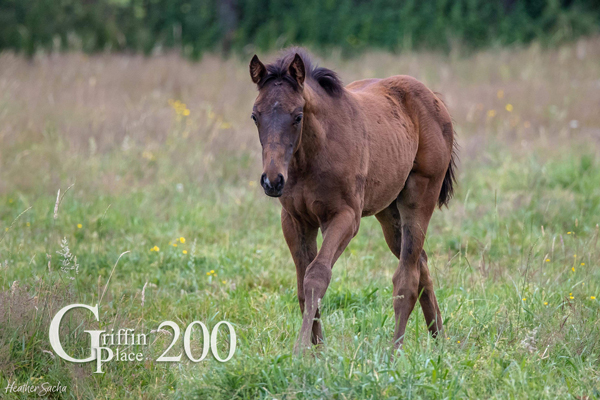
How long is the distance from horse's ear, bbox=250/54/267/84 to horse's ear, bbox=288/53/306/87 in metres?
0.16

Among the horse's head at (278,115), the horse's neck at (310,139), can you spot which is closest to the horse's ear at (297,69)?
the horse's head at (278,115)

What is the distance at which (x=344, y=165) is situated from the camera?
367 centimetres

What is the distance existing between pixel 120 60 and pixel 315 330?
1106cm

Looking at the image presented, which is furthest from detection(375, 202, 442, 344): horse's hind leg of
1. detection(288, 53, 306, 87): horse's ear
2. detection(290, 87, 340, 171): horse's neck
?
detection(288, 53, 306, 87): horse's ear

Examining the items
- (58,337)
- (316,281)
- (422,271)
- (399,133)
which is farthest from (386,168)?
(58,337)

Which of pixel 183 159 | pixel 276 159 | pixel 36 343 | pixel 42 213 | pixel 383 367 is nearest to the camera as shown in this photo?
pixel 383 367

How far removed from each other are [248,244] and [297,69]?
297cm

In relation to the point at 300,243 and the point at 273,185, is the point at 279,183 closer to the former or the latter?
the point at 273,185

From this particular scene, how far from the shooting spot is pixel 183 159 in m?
8.20

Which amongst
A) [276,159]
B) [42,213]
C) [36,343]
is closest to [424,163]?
[276,159]

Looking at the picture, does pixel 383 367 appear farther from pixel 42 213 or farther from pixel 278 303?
pixel 42 213

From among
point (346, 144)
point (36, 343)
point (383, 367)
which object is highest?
point (346, 144)

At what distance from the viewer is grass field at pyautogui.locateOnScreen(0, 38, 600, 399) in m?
3.26

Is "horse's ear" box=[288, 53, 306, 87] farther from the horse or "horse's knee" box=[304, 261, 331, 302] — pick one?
"horse's knee" box=[304, 261, 331, 302]
